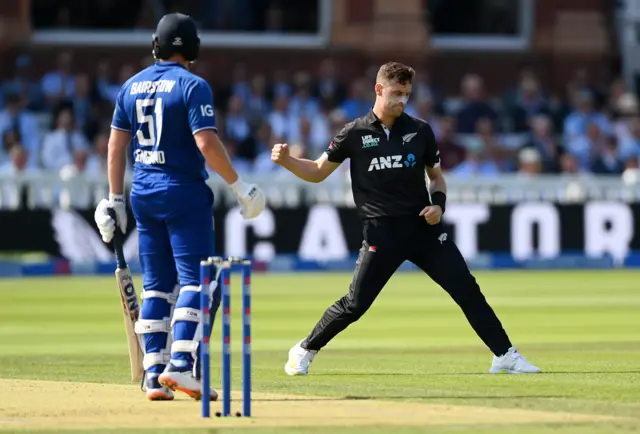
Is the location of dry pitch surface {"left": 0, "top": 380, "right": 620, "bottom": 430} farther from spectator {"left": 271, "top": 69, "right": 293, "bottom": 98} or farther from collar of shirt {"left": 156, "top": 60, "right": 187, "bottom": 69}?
spectator {"left": 271, "top": 69, "right": 293, "bottom": 98}

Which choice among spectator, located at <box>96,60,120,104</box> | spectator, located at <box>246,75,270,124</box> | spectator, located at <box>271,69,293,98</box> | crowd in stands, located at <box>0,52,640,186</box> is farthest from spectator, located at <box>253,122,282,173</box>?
Answer: spectator, located at <box>96,60,120,104</box>

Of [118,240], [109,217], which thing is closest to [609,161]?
[118,240]

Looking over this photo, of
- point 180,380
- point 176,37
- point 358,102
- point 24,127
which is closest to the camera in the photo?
point 180,380

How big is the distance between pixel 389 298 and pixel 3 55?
511 inches

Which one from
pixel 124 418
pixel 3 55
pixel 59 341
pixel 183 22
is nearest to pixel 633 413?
pixel 124 418

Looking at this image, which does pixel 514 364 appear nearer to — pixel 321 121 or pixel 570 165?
pixel 570 165

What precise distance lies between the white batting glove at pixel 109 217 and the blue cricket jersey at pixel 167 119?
12.9 inches

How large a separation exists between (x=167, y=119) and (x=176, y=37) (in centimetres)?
49

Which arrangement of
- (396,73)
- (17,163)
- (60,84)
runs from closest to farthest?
(396,73) → (17,163) → (60,84)

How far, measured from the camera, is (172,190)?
29.0ft

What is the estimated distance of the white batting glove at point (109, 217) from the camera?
30.3ft

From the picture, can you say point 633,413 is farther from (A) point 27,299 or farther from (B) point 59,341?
(A) point 27,299

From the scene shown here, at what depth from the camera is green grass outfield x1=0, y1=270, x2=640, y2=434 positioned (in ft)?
28.3

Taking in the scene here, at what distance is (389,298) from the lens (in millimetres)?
18422
